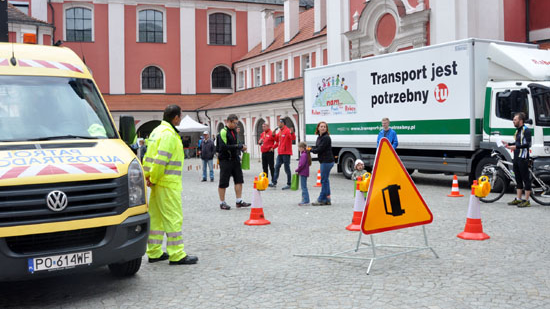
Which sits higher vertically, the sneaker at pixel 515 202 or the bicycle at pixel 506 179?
the bicycle at pixel 506 179

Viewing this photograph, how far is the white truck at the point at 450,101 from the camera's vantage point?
13.8 m

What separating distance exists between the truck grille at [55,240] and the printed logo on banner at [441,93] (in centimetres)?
1168

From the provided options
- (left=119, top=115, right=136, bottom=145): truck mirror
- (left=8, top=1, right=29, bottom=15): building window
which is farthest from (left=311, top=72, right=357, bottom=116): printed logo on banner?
(left=8, top=1, right=29, bottom=15): building window

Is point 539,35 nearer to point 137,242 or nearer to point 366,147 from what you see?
point 366,147

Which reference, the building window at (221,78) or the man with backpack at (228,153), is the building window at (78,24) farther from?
the man with backpack at (228,153)

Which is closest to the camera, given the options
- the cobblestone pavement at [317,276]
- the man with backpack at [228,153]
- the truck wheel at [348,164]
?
the cobblestone pavement at [317,276]

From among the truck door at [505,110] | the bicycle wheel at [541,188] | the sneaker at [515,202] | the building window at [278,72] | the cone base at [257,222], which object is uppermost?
the building window at [278,72]

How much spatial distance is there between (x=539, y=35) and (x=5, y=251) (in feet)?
76.5

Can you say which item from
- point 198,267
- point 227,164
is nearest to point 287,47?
point 227,164

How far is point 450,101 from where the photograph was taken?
14.9m

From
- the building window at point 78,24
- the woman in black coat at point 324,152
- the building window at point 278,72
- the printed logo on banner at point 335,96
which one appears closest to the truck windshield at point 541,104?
the woman in black coat at point 324,152

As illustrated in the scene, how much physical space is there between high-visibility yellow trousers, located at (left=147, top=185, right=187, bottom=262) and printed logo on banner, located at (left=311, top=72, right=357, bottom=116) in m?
12.4

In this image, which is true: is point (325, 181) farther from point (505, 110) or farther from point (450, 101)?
point (505, 110)

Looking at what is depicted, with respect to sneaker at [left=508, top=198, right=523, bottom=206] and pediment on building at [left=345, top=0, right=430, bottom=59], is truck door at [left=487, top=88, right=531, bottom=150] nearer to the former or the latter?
sneaker at [left=508, top=198, right=523, bottom=206]
